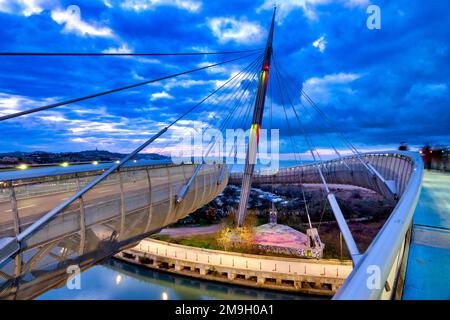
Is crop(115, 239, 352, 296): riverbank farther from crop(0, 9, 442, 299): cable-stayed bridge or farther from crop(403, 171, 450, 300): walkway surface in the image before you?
crop(403, 171, 450, 300): walkway surface

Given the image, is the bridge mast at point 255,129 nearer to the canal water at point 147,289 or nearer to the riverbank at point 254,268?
the riverbank at point 254,268

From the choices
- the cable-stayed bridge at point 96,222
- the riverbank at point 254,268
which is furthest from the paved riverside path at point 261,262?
the cable-stayed bridge at point 96,222

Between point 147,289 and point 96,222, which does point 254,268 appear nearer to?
point 147,289

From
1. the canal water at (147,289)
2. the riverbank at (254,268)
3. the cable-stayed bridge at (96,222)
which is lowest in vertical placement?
the canal water at (147,289)

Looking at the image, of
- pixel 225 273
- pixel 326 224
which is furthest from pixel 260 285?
pixel 326 224

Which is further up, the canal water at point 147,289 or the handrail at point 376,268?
the handrail at point 376,268

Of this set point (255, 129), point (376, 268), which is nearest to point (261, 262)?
point (255, 129)

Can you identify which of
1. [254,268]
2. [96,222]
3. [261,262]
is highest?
[96,222]
